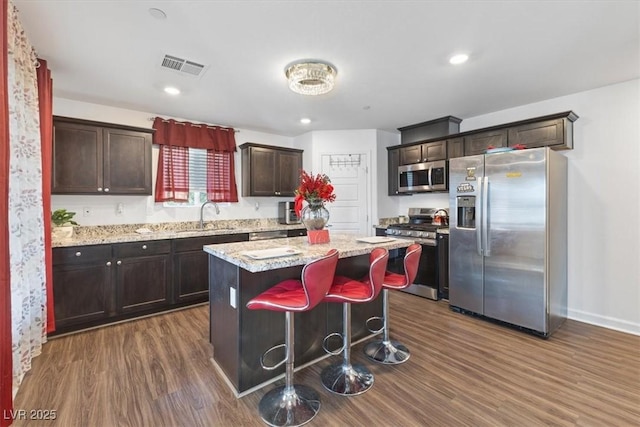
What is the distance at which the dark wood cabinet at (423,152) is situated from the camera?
168 inches

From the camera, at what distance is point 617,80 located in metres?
2.97

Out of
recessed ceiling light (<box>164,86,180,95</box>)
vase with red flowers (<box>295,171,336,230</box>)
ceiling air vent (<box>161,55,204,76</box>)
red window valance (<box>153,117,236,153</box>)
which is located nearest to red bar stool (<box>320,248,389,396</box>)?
vase with red flowers (<box>295,171,336,230</box>)

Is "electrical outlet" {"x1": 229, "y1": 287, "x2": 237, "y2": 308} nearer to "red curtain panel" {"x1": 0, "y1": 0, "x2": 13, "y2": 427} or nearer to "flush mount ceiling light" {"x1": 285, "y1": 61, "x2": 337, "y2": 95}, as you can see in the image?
"red curtain panel" {"x1": 0, "y1": 0, "x2": 13, "y2": 427}

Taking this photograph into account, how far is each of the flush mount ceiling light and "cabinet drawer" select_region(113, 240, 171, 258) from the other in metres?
2.37

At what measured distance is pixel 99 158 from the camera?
3.35m

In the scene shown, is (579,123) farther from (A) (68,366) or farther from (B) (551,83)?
(A) (68,366)

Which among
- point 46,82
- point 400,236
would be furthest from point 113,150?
point 400,236

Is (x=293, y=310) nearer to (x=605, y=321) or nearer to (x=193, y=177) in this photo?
(x=193, y=177)

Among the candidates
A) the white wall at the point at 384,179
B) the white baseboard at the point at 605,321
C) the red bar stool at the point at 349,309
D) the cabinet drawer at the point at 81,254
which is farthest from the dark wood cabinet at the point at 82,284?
the white baseboard at the point at 605,321

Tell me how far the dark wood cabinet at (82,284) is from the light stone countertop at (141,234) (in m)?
0.09

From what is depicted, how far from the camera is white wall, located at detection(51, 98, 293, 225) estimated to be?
346 centimetres

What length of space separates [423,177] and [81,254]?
442cm

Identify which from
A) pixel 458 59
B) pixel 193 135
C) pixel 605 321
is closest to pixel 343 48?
pixel 458 59

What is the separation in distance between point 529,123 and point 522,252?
1.56 meters
